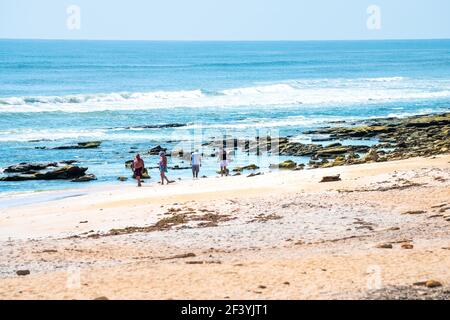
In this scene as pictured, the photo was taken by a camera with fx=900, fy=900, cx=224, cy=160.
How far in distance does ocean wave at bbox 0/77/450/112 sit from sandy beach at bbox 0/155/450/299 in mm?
38544

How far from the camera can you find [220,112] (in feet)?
202

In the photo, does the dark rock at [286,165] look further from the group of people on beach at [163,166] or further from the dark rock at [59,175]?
the dark rock at [59,175]

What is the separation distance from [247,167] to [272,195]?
34.6 feet

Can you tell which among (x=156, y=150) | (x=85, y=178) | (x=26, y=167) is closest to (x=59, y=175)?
(x=85, y=178)

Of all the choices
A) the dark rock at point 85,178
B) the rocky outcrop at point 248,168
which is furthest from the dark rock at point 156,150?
the dark rock at point 85,178

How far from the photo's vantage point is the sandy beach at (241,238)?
45.7 ft

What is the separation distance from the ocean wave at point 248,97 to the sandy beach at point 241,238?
38.5 meters

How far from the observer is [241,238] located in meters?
18.3

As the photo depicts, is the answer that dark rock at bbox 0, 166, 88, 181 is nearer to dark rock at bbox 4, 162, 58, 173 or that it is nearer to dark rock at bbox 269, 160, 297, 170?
dark rock at bbox 4, 162, 58, 173

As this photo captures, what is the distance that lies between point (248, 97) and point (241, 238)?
57.5 meters

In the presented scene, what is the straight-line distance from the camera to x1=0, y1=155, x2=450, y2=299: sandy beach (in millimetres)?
13922

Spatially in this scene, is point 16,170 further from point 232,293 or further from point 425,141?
point 232,293

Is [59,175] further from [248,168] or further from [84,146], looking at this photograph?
[84,146]

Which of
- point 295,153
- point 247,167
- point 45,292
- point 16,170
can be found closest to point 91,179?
point 16,170
